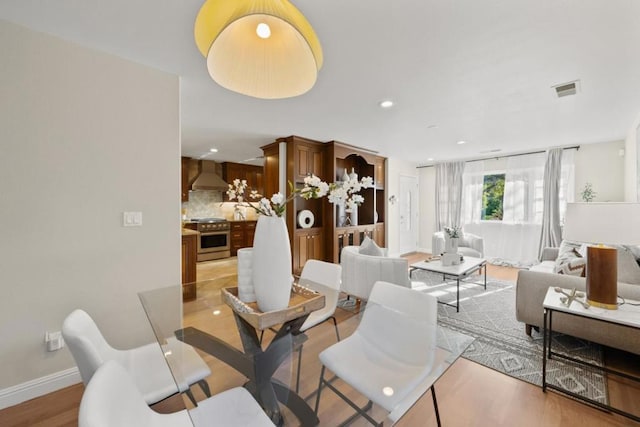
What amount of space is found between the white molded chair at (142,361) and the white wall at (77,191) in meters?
0.80

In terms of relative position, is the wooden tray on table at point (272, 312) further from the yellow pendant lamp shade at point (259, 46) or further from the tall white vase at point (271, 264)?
the yellow pendant lamp shade at point (259, 46)

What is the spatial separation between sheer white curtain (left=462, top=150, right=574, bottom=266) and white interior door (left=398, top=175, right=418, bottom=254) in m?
1.39

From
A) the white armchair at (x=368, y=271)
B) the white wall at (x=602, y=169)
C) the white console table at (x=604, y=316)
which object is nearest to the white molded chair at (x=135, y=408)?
the white armchair at (x=368, y=271)

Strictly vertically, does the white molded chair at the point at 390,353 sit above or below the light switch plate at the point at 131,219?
below

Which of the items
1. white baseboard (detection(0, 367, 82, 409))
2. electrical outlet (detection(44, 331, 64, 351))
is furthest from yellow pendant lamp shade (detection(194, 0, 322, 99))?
white baseboard (detection(0, 367, 82, 409))

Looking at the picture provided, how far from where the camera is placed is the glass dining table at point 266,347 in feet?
3.63

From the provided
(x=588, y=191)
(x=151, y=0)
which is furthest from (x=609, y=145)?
(x=151, y=0)

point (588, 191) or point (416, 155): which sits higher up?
point (416, 155)

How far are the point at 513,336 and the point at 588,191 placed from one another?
3968 mm

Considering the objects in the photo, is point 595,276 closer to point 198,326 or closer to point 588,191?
point 198,326

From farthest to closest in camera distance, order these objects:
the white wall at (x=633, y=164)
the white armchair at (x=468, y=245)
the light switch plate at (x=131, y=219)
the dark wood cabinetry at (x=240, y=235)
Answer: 1. the dark wood cabinetry at (x=240, y=235)
2. the white armchair at (x=468, y=245)
3. the white wall at (x=633, y=164)
4. the light switch plate at (x=131, y=219)

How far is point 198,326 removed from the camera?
160 cm

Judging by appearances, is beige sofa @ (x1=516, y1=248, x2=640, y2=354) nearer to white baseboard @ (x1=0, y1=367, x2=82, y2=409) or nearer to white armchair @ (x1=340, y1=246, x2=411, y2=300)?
white armchair @ (x1=340, y1=246, x2=411, y2=300)

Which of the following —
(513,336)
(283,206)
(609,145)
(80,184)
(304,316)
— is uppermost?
(609,145)
